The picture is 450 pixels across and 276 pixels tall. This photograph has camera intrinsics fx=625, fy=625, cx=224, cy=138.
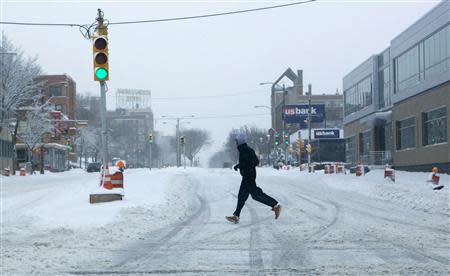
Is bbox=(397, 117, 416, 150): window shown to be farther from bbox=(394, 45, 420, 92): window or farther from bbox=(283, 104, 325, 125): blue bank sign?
bbox=(283, 104, 325, 125): blue bank sign

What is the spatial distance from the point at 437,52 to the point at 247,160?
31.5 m

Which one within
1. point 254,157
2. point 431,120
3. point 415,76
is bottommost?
point 254,157

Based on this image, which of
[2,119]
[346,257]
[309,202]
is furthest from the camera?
[2,119]

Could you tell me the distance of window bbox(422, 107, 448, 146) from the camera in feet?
123

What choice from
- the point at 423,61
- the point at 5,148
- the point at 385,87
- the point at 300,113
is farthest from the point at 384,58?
the point at 300,113

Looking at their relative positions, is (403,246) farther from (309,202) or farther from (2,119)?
(2,119)

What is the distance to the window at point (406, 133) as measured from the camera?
44125 millimetres

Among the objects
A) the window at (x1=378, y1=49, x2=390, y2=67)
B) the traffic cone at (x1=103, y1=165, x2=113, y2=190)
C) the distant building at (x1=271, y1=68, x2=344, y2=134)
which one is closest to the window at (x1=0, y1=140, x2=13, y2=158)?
the window at (x1=378, y1=49, x2=390, y2=67)

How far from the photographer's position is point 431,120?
4000cm

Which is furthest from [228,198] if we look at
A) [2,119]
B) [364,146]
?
[364,146]

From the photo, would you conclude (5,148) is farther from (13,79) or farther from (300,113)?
(300,113)

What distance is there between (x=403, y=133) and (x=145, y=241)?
3846 cm

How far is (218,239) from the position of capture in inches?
455

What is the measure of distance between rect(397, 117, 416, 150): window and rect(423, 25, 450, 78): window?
15.6 feet
